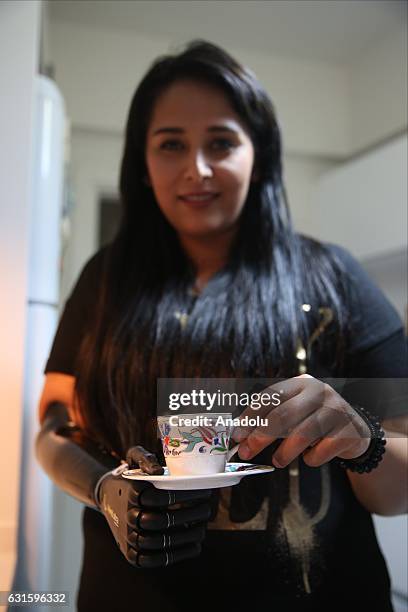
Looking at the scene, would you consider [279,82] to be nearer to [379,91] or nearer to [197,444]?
[379,91]

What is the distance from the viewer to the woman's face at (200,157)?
0.63 m

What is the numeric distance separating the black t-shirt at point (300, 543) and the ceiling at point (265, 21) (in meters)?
0.26

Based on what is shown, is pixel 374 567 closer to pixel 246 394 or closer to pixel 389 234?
pixel 246 394

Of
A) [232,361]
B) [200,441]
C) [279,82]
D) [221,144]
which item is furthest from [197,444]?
[279,82]

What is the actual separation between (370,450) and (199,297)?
0.24 m

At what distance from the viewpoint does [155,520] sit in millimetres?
532

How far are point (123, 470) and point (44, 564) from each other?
371 mm

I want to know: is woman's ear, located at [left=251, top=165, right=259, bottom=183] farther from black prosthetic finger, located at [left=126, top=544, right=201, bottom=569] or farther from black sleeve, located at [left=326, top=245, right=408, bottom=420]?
black prosthetic finger, located at [left=126, top=544, right=201, bottom=569]

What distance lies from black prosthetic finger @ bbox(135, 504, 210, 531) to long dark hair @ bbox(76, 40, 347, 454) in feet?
0.26

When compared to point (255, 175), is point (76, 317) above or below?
below

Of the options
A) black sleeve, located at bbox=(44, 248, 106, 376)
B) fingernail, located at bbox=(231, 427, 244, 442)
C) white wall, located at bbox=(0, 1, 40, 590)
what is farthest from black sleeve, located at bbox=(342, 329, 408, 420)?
white wall, located at bbox=(0, 1, 40, 590)

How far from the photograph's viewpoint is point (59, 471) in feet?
2.35

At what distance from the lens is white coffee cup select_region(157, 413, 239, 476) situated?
52cm

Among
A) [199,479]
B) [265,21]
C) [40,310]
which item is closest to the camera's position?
[199,479]
